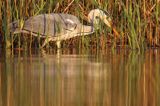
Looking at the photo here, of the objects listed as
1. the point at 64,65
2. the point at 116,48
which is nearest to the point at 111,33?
the point at 116,48

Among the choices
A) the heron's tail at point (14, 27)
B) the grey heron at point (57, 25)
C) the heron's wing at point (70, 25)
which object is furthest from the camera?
the heron's wing at point (70, 25)

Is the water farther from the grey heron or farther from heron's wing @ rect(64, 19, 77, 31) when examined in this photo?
heron's wing @ rect(64, 19, 77, 31)

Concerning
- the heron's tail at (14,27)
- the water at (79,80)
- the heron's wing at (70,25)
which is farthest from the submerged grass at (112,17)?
the water at (79,80)

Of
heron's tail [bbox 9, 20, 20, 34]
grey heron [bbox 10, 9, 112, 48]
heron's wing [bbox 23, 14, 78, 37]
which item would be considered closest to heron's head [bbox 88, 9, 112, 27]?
grey heron [bbox 10, 9, 112, 48]

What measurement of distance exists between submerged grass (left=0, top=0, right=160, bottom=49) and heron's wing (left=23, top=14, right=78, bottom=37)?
139 mm

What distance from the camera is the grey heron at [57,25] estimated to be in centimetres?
924

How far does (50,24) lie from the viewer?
31.4 feet

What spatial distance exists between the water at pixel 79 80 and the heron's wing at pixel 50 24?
46.6 inches

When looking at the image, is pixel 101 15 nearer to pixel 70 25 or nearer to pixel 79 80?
pixel 70 25

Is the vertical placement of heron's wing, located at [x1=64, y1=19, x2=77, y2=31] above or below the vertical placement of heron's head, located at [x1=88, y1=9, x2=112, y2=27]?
below

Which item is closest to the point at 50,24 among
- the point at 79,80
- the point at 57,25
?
the point at 57,25

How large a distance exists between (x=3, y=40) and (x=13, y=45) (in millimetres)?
160

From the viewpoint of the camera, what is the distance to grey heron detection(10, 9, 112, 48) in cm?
924

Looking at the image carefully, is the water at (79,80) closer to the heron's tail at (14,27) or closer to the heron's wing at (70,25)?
the heron's tail at (14,27)
